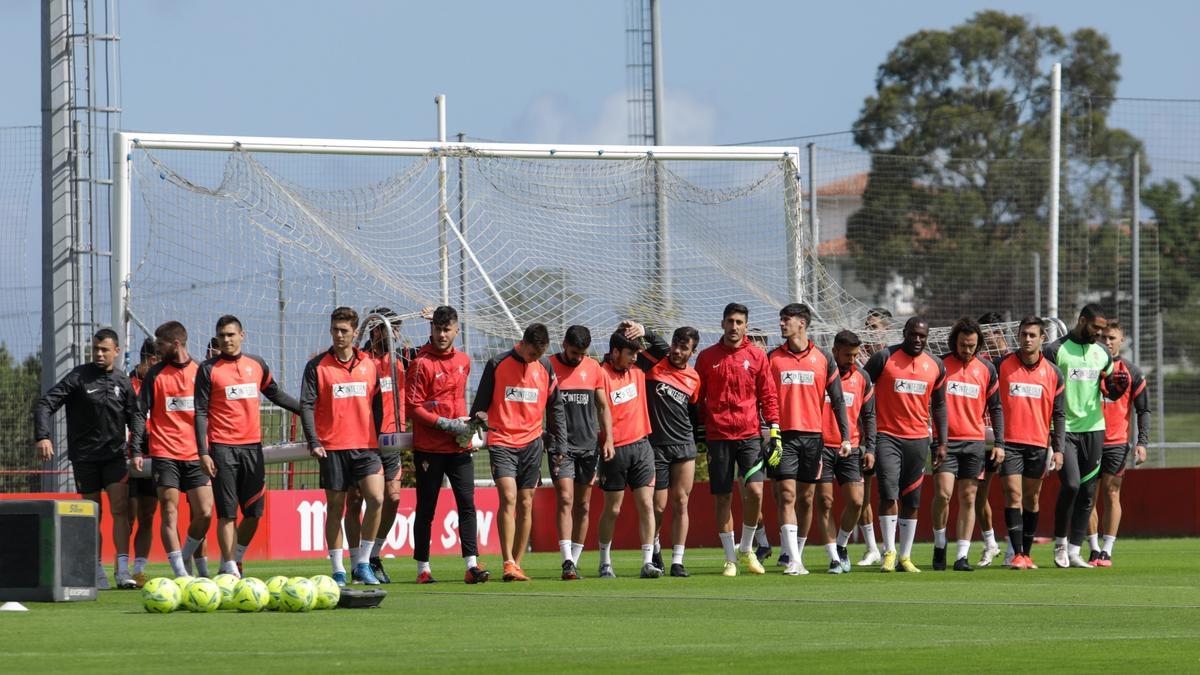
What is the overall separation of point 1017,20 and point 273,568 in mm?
45913

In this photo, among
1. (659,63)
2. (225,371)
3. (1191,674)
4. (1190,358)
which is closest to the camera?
(1191,674)

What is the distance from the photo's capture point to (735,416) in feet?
55.9

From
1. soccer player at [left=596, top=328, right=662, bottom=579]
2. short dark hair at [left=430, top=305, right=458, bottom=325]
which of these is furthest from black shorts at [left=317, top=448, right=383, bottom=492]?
soccer player at [left=596, top=328, right=662, bottom=579]

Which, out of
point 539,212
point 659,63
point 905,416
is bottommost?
point 905,416

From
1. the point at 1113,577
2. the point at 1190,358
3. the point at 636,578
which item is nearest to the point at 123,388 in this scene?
the point at 636,578

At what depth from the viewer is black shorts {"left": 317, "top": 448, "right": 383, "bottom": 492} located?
15.5m

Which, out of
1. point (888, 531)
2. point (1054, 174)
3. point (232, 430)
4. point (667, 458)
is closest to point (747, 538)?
point (667, 458)

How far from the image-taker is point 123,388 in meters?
16.4

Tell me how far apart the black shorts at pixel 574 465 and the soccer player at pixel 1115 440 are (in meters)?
4.87

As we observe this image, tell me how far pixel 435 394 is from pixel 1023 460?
5.58 m

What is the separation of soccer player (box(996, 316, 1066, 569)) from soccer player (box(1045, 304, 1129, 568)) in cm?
18

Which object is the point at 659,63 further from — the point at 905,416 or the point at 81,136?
the point at 905,416

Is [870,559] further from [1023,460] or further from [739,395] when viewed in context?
[739,395]

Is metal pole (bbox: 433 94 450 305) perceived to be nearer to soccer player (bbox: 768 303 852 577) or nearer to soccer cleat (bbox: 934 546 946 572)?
→ soccer player (bbox: 768 303 852 577)
